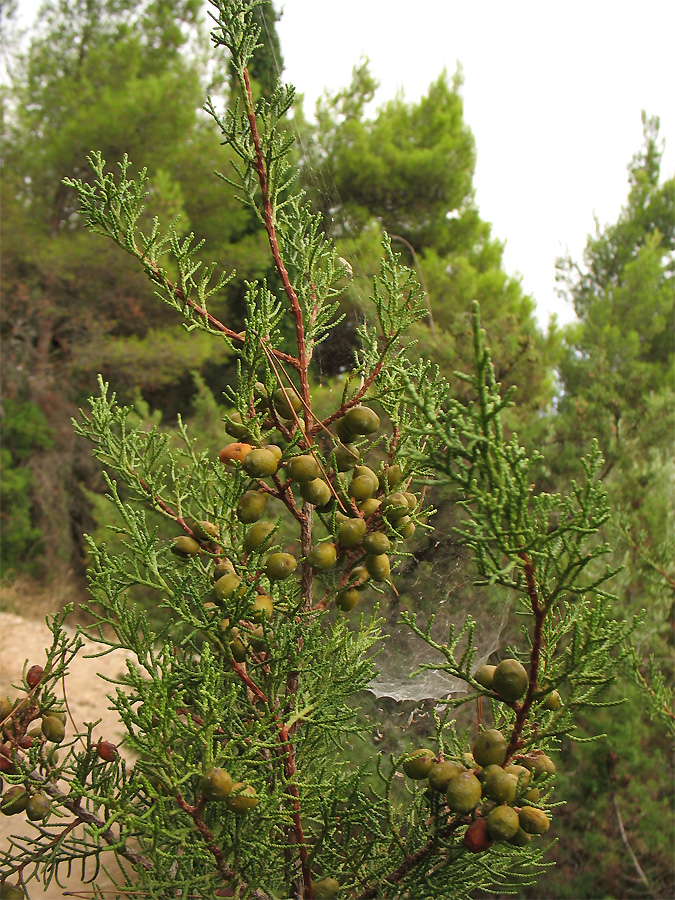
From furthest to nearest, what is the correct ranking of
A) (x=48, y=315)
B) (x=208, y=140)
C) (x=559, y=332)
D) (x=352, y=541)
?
(x=48, y=315), (x=208, y=140), (x=559, y=332), (x=352, y=541)

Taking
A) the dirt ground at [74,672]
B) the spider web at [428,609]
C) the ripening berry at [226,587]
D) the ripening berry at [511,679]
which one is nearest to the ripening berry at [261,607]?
the ripening berry at [226,587]

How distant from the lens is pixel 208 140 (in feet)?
31.8

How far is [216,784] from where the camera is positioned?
0.85 m

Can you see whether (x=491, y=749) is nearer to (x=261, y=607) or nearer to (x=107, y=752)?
(x=261, y=607)

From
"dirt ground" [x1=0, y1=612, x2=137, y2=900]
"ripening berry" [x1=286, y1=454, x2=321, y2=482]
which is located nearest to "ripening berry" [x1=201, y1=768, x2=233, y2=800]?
"ripening berry" [x1=286, y1=454, x2=321, y2=482]

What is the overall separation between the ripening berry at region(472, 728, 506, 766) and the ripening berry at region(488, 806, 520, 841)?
0.06 metres

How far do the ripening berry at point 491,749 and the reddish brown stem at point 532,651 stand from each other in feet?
0.04

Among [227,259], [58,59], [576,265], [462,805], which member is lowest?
[462,805]

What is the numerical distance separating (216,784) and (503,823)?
0.40 m

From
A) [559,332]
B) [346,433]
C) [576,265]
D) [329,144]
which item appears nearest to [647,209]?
[576,265]

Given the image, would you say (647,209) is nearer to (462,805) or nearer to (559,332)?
(559,332)

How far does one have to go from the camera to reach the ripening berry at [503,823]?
0.84m

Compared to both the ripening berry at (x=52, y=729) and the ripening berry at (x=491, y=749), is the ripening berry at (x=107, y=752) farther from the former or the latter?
the ripening berry at (x=491, y=749)

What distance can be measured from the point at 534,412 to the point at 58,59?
1058 centimetres
